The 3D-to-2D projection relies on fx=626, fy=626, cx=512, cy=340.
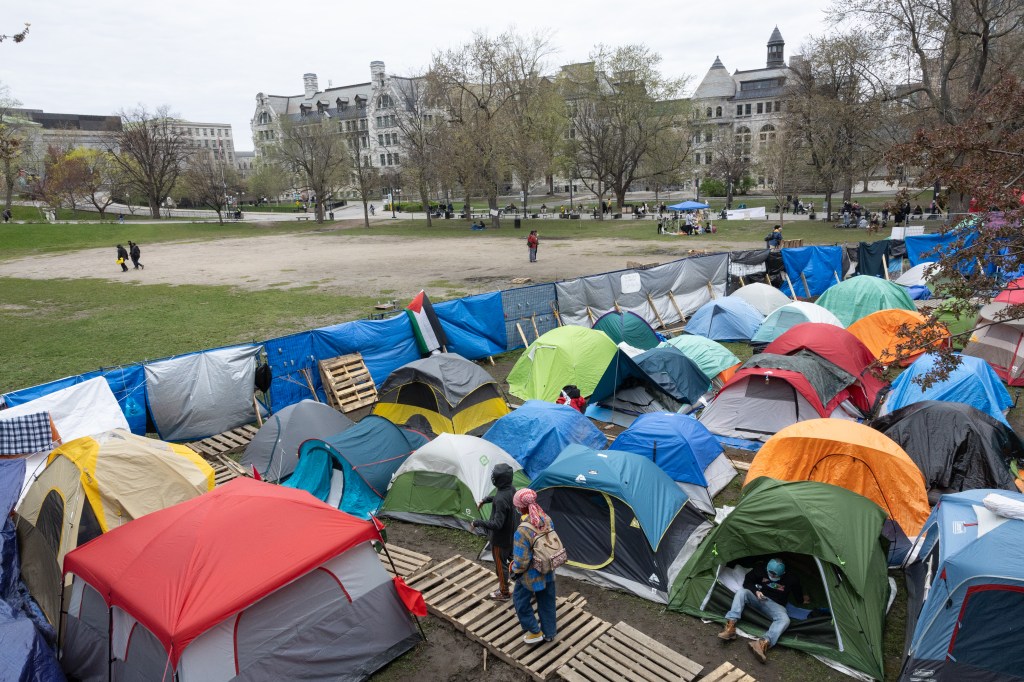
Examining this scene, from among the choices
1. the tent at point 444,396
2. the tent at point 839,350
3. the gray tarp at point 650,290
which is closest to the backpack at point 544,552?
Answer: the tent at point 444,396

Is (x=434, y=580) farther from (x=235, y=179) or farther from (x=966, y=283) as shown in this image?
(x=235, y=179)

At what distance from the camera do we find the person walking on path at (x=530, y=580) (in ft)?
19.7

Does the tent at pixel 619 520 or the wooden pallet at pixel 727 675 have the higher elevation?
the tent at pixel 619 520

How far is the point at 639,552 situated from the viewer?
729 cm

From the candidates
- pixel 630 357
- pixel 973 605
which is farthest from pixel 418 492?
pixel 973 605

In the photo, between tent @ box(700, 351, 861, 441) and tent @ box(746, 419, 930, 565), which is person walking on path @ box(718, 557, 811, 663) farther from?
tent @ box(700, 351, 861, 441)

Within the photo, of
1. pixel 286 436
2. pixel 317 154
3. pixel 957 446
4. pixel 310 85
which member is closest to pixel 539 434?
pixel 286 436

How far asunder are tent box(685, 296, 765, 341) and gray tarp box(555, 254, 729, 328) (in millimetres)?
1986

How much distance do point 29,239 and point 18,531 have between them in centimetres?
4826

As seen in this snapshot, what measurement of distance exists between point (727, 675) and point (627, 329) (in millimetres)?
10065

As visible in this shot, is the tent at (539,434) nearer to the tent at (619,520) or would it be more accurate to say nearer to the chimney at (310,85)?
the tent at (619,520)

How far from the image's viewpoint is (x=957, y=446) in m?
8.57

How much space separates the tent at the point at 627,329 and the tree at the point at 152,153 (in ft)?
196

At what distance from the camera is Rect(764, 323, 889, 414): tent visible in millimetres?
12039
